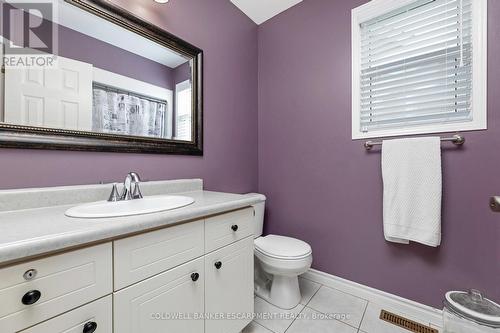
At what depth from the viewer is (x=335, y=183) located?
171 cm

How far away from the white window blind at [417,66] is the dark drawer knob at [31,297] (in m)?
1.82

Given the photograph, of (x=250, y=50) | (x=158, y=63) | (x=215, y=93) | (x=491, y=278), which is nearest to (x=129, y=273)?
(x=158, y=63)

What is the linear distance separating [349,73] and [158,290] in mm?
1792

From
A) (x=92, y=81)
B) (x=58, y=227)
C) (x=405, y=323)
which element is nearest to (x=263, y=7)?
(x=92, y=81)

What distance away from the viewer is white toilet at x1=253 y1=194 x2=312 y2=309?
56.1 inches

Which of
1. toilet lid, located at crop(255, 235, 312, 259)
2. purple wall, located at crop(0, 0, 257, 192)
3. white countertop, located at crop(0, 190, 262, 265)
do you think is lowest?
toilet lid, located at crop(255, 235, 312, 259)

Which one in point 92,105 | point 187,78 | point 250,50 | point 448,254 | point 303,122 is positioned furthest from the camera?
point 250,50

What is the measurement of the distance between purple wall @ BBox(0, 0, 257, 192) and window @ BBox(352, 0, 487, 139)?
2.99 feet

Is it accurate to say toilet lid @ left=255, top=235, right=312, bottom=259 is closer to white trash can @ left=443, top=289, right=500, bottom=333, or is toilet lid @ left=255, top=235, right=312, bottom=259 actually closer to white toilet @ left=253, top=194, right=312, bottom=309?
white toilet @ left=253, top=194, right=312, bottom=309

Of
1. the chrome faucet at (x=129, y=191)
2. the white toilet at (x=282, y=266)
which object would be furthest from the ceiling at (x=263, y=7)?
the white toilet at (x=282, y=266)

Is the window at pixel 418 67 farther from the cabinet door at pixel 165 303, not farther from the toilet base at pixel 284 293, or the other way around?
the cabinet door at pixel 165 303

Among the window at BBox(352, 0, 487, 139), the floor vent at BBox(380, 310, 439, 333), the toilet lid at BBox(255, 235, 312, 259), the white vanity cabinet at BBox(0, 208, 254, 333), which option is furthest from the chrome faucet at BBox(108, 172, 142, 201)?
the floor vent at BBox(380, 310, 439, 333)

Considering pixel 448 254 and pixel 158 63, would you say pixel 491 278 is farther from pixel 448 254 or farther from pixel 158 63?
pixel 158 63

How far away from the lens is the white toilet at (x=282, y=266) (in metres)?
1.42
